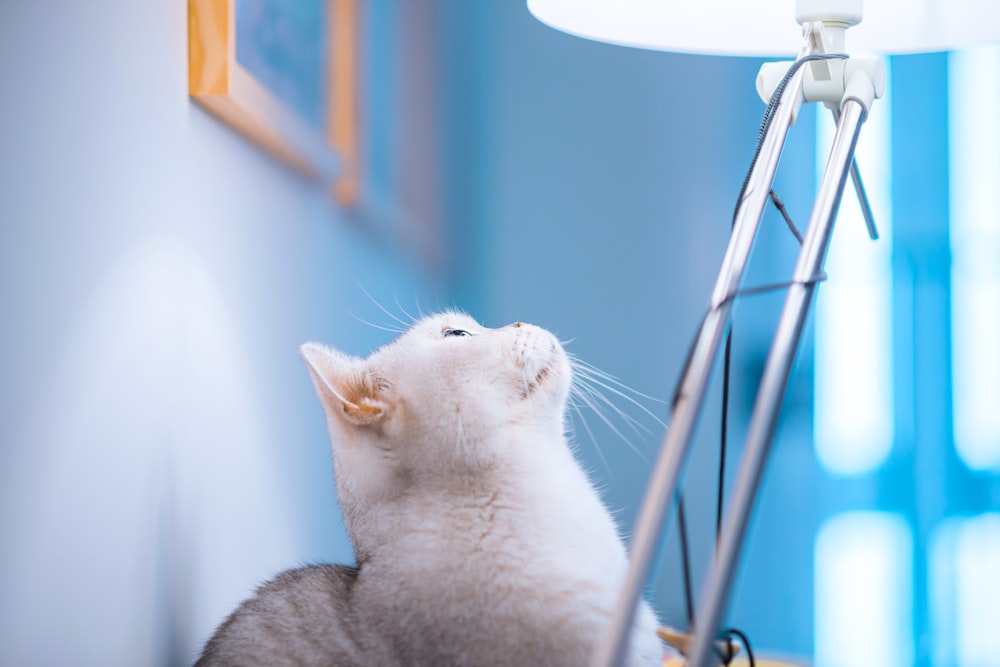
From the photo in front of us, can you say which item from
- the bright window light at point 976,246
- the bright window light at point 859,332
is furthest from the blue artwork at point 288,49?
the bright window light at point 976,246

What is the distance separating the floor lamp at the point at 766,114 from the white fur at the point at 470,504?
0.20 m

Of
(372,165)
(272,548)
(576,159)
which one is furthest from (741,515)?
(576,159)

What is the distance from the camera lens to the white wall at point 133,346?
765 millimetres

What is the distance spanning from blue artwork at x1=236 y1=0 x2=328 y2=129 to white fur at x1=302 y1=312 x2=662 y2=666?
42 cm

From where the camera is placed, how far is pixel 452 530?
2.62ft

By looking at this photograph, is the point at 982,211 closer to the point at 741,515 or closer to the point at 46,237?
the point at 741,515

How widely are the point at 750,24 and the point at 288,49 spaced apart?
0.59 meters

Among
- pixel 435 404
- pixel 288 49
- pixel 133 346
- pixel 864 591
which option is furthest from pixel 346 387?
pixel 864 591

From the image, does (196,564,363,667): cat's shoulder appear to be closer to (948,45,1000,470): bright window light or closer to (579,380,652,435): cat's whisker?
(579,380,652,435): cat's whisker

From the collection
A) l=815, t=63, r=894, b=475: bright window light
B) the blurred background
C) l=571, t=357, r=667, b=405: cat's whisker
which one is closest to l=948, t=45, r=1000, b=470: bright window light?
the blurred background

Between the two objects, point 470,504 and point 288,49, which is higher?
point 288,49

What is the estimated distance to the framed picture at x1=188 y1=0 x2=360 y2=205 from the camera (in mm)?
1014

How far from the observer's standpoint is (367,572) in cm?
82

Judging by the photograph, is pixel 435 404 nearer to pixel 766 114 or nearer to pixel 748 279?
pixel 766 114
